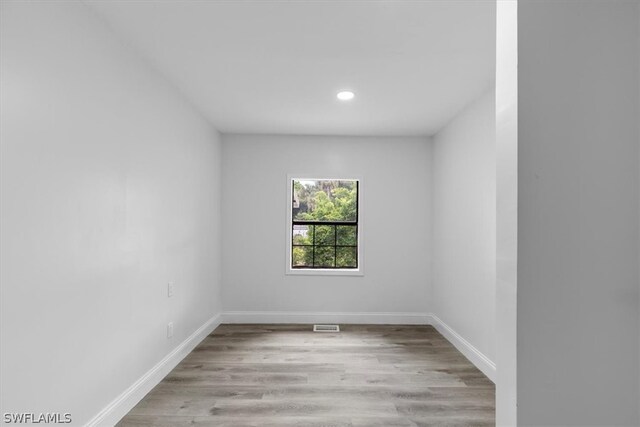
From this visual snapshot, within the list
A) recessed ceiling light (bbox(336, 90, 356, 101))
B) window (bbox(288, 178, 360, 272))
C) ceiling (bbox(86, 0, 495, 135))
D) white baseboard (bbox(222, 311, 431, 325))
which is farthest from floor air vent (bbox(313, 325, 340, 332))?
recessed ceiling light (bbox(336, 90, 356, 101))

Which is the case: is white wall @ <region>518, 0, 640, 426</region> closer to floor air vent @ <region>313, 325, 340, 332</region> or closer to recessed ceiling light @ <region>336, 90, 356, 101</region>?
recessed ceiling light @ <region>336, 90, 356, 101</region>

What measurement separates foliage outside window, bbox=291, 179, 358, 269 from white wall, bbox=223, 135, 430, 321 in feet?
0.70

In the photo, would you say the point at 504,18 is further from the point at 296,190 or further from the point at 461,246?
the point at 296,190

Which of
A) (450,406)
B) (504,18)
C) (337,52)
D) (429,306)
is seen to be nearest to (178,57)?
(337,52)

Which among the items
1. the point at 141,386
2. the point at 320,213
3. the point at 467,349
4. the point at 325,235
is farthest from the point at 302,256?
the point at 141,386

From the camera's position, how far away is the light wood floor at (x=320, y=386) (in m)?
2.40

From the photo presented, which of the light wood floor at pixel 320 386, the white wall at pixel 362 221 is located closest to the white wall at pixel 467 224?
the white wall at pixel 362 221

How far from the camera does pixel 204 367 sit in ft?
10.7

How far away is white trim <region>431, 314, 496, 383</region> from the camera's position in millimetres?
3082

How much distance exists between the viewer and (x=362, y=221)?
16.1 feet

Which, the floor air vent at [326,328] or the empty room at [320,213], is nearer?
the empty room at [320,213]

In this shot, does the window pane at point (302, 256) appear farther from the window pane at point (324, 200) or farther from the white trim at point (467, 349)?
the white trim at point (467, 349)

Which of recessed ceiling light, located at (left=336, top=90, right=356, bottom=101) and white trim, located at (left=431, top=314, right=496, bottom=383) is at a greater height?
recessed ceiling light, located at (left=336, top=90, right=356, bottom=101)

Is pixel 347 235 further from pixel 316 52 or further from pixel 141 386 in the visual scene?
pixel 141 386
